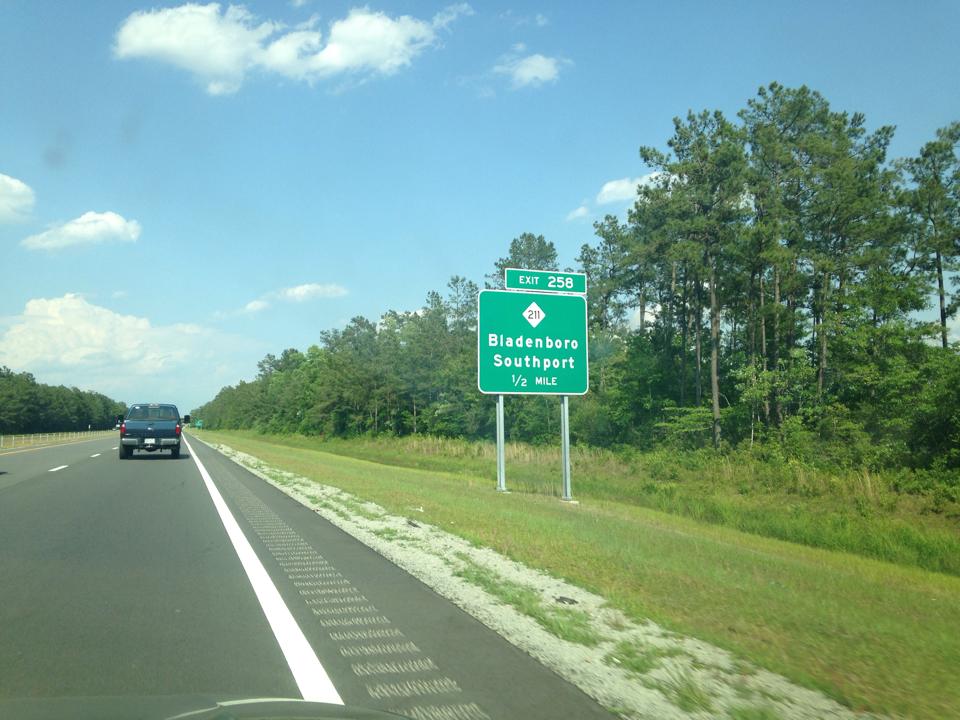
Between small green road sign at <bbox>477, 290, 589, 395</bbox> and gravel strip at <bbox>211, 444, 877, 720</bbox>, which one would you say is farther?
small green road sign at <bbox>477, 290, 589, 395</bbox>

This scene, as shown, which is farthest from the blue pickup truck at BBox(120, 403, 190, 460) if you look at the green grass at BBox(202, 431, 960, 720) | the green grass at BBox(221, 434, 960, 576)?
the green grass at BBox(202, 431, 960, 720)

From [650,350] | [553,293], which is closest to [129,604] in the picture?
[553,293]

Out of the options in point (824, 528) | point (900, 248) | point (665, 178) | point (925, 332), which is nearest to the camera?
point (824, 528)

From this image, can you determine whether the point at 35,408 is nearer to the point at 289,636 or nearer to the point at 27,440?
the point at 27,440

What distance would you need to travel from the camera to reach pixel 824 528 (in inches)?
818

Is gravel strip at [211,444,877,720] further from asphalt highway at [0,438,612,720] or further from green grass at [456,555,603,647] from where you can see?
asphalt highway at [0,438,612,720]

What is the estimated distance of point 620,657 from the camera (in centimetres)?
546

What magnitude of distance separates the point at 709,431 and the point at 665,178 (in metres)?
16.1

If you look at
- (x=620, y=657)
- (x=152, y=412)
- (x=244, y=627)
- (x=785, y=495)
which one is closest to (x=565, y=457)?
(x=785, y=495)

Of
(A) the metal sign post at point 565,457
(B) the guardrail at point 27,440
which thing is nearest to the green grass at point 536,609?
(A) the metal sign post at point 565,457

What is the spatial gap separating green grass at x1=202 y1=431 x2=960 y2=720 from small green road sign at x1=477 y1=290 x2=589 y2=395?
5.66 meters

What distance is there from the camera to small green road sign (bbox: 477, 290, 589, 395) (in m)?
21.0

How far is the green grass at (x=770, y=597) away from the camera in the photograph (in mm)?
5070

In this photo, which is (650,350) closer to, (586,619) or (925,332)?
(925,332)
